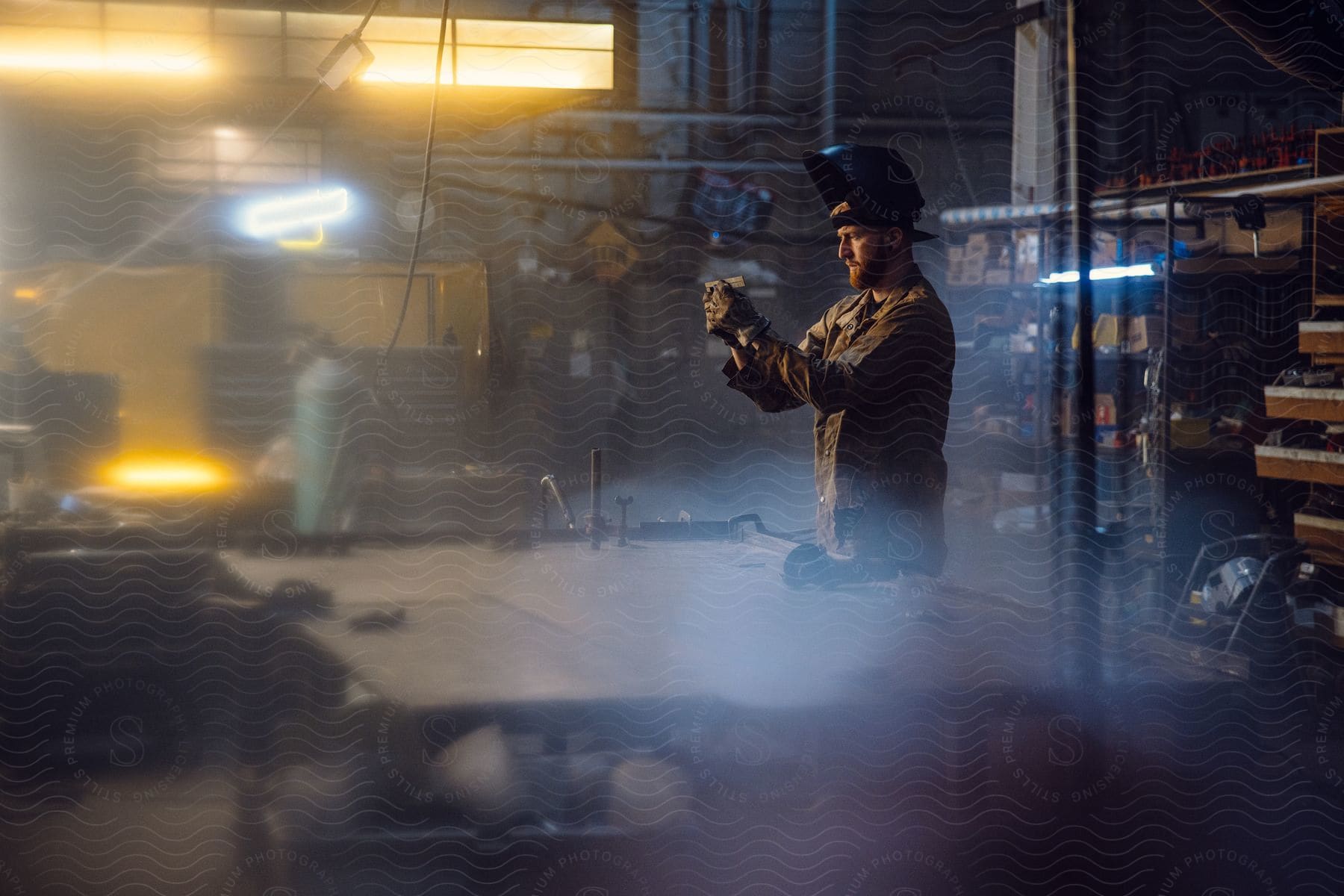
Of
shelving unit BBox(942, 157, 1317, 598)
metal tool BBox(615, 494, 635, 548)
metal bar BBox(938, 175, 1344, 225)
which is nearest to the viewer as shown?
metal tool BBox(615, 494, 635, 548)

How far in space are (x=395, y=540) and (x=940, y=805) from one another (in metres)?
1.09

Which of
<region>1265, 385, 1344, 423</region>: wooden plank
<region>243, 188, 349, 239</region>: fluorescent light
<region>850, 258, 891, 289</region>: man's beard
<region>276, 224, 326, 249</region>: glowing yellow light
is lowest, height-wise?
<region>1265, 385, 1344, 423</region>: wooden plank

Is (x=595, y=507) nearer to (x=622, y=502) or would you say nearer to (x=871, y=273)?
(x=622, y=502)

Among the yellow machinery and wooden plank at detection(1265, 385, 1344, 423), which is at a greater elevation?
the yellow machinery

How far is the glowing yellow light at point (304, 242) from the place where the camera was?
323 centimetres

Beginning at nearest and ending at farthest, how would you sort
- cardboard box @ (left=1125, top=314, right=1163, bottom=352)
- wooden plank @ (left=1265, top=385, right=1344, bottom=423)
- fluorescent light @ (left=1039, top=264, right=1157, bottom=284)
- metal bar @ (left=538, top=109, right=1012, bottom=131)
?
metal bar @ (left=538, top=109, right=1012, bottom=131)
wooden plank @ (left=1265, top=385, right=1344, bottom=423)
fluorescent light @ (left=1039, top=264, right=1157, bottom=284)
cardboard box @ (left=1125, top=314, right=1163, bottom=352)

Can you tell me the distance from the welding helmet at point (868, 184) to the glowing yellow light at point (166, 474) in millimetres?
1409

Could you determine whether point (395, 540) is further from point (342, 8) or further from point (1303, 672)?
point (1303, 672)

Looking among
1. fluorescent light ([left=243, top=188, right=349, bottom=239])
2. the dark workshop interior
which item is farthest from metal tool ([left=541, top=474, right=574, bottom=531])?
fluorescent light ([left=243, top=188, right=349, bottom=239])

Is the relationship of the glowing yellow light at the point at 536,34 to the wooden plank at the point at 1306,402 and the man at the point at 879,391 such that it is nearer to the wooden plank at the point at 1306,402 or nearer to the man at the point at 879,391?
the man at the point at 879,391

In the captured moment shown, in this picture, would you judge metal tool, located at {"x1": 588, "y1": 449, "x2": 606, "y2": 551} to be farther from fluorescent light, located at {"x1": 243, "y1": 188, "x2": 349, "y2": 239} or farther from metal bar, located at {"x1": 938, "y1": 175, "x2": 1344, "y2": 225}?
fluorescent light, located at {"x1": 243, "y1": 188, "x2": 349, "y2": 239}

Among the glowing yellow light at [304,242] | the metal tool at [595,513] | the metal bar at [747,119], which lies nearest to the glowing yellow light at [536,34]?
the metal bar at [747,119]

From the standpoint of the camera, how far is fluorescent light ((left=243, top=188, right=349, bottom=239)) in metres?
3.40

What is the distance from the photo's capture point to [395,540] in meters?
2.06
